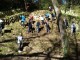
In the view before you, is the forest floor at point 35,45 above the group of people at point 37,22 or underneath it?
underneath

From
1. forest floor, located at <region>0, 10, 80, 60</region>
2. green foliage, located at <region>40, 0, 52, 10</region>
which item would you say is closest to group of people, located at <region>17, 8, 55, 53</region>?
forest floor, located at <region>0, 10, 80, 60</region>

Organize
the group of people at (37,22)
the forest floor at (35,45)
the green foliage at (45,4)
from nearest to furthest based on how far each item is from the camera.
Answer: the forest floor at (35,45)
the group of people at (37,22)
the green foliage at (45,4)

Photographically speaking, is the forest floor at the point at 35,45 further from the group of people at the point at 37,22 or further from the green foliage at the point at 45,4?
the green foliage at the point at 45,4

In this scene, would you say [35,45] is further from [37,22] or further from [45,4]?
[45,4]

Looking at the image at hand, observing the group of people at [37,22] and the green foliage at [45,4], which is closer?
the group of people at [37,22]

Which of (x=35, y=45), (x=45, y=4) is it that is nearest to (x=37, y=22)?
Result: (x=35, y=45)

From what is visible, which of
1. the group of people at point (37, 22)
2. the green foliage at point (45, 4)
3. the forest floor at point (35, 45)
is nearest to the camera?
the forest floor at point (35, 45)

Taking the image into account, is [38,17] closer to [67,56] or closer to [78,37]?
[78,37]

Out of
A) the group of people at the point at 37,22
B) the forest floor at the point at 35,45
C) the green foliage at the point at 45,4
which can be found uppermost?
the green foliage at the point at 45,4

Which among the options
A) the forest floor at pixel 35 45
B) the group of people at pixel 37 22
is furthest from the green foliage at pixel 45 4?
the forest floor at pixel 35 45

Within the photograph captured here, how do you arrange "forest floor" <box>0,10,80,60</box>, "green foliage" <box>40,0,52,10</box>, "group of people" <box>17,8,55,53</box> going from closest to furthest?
"forest floor" <box>0,10,80,60</box> < "group of people" <box>17,8,55,53</box> < "green foliage" <box>40,0,52,10</box>

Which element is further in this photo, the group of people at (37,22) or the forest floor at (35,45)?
the group of people at (37,22)

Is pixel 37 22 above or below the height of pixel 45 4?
below

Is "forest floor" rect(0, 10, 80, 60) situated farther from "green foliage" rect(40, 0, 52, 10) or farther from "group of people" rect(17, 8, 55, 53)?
"green foliage" rect(40, 0, 52, 10)
